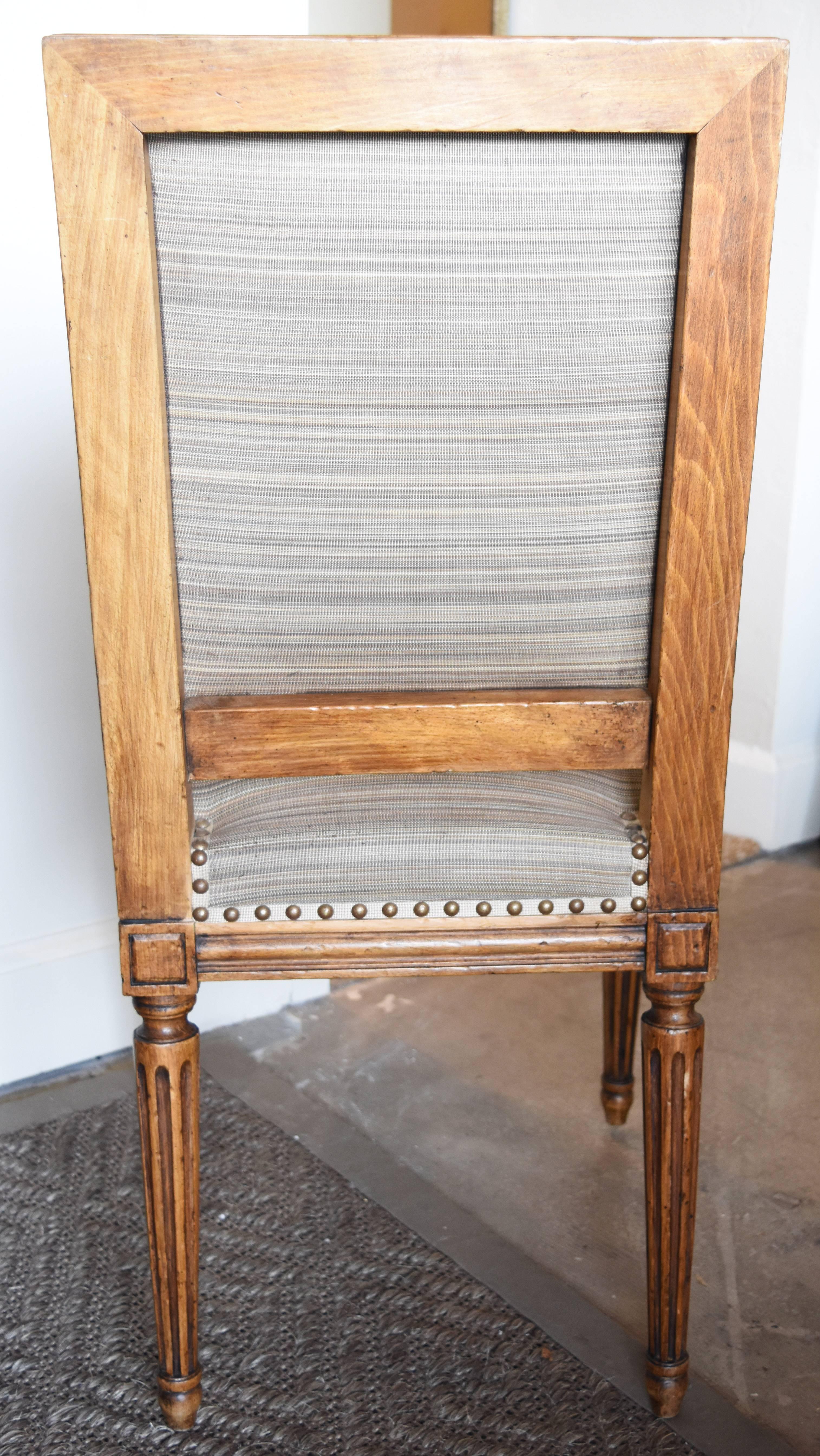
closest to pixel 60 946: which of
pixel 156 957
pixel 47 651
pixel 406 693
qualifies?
pixel 47 651

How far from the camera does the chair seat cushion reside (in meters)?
0.90

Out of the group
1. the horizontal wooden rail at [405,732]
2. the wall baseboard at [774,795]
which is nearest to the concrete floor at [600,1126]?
the wall baseboard at [774,795]

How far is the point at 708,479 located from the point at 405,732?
273 millimetres

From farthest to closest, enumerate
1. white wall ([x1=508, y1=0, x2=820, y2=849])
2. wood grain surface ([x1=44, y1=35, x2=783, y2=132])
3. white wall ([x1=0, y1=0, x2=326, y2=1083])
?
white wall ([x1=508, y1=0, x2=820, y2=849])
white wall ([x1=0, y1=0, x2=326, y2=1083])
wood grain surface ([x1=44, y1=35, x2=783, y2=132])

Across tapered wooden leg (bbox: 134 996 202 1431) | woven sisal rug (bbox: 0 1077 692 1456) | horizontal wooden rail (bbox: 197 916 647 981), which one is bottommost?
woven sisal rug (bbox: 0 1077 692 1456)

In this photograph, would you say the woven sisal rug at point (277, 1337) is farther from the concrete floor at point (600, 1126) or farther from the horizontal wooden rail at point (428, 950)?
the horizontal wooden rail at point (428, 950)

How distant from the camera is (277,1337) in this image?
3.61ft

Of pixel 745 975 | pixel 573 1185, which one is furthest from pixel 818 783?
pixel 573 1185

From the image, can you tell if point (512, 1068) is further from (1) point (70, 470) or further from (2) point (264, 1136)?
(1) point (70, 470)

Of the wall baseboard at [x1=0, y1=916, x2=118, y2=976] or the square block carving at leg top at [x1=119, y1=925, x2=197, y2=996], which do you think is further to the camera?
the wall baseboard at [x1=0, y1=916, x2=118, y2=976]

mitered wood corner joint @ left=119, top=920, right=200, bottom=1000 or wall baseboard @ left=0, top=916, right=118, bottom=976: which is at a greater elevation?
mitered wood corner joint @ left=119, top=920, right=200, bottom=1000

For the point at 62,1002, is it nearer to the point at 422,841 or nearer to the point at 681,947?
the point at 422,841

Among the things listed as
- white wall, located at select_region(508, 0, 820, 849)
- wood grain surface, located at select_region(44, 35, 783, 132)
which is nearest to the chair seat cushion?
wood grain surface, located at select_region(44, 35, 783, 132)

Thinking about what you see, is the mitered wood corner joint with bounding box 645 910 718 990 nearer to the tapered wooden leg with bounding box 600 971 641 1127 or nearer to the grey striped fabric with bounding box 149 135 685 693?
the grey striped fabric with bounding box 149 135 685 693
